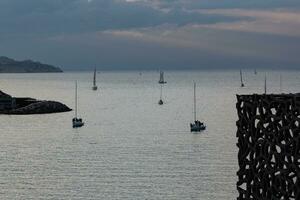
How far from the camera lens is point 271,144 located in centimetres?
1742

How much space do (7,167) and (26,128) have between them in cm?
4597

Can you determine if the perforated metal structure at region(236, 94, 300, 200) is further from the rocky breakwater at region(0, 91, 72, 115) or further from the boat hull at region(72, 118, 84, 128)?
the rocky breakwater at region(0, 91, 72, 115)

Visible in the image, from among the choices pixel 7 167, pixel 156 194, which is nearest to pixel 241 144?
pixel 156 194

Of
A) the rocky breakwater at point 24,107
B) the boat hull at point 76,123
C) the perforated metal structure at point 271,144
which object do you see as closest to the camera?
the perforated metal structure at point 271,144

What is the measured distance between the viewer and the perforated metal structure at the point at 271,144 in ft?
54.8

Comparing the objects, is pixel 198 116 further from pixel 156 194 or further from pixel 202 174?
pixel 156 194

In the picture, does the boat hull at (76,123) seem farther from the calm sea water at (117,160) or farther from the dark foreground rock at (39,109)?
the dark foreground rock at (39,109)

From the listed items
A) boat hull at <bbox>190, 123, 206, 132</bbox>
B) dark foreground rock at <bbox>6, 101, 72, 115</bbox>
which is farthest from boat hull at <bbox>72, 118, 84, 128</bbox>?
dark foreground rock at <bbox>6, 101, 72, 115</bbox>

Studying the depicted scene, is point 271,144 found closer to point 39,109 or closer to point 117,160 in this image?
point 117,160

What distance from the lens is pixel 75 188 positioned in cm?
5306

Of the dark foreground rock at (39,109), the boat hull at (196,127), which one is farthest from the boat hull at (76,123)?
the dark foreground rock at (39,109)

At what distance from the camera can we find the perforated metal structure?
16.7m

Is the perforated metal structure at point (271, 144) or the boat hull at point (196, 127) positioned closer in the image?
the perforated metal structure at point (271, 144)

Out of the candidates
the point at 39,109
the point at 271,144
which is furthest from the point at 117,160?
the point at 39,109
